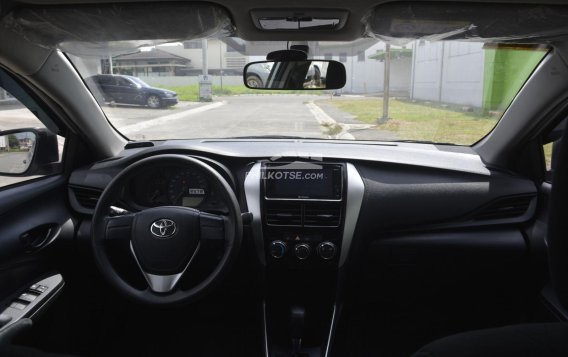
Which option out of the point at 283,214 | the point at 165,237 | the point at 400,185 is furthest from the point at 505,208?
the point at 165,237

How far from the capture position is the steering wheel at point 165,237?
2.30 m

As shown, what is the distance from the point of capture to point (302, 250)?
292 centimetres

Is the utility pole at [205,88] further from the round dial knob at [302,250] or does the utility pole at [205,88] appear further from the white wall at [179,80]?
the round dial knob at [302,250]

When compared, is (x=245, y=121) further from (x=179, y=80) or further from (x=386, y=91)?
(x=386, y=91)

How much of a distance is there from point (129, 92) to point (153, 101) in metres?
0.20

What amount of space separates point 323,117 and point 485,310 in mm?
1775

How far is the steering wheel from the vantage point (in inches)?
90.6

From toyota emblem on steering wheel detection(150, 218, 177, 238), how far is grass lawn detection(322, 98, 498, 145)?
5.63 ft

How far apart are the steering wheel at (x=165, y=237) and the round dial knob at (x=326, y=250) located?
72 centimetres

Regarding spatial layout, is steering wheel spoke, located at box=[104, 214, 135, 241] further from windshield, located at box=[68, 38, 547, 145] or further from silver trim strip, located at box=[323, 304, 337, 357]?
silver trim strip, located at box=[323, 304, 337, 357]

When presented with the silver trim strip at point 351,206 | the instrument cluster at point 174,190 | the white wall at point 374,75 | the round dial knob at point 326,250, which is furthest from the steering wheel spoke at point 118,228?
the white wall at point 374,75

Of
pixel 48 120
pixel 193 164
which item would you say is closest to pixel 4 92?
pixel 48 120

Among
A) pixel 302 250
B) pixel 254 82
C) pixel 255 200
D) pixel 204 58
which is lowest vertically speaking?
pixel 302 250

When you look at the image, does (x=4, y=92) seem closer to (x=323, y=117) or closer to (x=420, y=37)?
(x=323, y=117)
